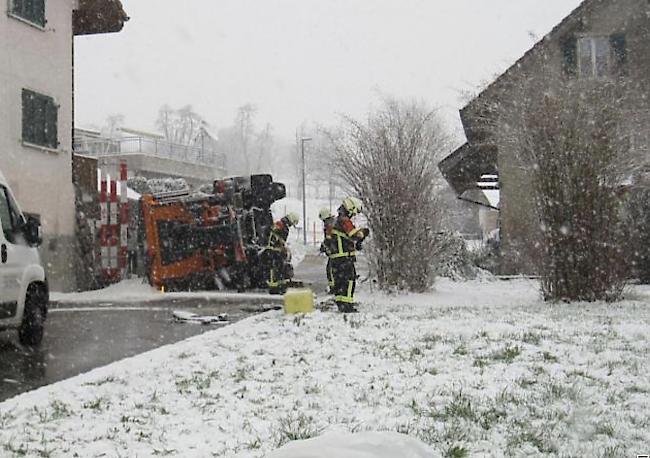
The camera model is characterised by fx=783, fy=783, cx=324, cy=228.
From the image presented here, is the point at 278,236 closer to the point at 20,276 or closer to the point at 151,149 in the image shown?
the point at 20,276

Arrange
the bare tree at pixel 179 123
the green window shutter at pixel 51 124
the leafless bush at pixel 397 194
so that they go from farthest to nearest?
the bare tree at pixel 179 123, the green window shutter at pixel 51 124, the leafless bush at pixel 397 194

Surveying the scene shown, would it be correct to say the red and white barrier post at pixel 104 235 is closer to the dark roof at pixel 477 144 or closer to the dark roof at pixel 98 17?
the dark roof at pixel 98 17

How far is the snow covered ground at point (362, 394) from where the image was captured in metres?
4.66

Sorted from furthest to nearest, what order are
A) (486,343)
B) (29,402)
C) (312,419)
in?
(486,343) → (29,402) → (312,419)

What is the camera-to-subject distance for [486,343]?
7898mm

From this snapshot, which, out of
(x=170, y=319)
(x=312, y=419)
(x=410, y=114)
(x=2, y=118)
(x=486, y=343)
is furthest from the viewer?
(x=410, y=114)

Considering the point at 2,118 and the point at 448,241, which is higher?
the point at 2,118

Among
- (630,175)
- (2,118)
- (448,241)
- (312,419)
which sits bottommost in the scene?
(312,419)

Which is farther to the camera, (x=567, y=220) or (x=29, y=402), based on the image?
(x=567, y=220)

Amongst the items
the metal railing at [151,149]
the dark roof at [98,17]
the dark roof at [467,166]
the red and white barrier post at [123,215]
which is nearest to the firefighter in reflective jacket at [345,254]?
the red and white barrier post at [123,215]

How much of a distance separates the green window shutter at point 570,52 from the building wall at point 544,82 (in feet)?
0.32

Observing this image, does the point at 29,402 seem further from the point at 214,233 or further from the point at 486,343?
the point at 214,233

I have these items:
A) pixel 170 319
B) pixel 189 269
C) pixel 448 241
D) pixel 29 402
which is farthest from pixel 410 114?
pixel 29 402

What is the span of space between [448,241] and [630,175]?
12.9ft
